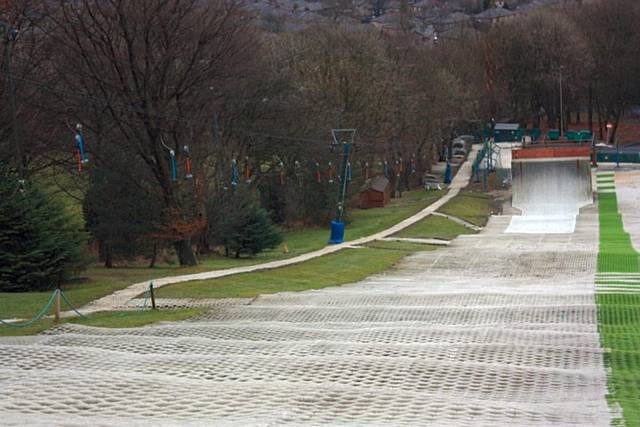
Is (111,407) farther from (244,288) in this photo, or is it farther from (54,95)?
(54,95)

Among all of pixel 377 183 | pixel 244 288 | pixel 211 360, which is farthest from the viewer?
pixel 377 183

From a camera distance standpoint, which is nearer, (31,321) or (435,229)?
(31,321)

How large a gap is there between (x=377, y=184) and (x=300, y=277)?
136 ft

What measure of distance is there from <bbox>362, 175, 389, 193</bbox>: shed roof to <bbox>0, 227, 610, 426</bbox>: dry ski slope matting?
47017 millimetres

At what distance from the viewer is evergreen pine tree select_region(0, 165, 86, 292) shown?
29.2m

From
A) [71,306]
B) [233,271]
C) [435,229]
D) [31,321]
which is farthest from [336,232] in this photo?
[31,321]

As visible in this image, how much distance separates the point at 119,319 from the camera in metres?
22.0

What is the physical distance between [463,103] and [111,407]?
78.0 m

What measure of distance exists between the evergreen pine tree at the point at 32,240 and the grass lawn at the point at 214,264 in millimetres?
849

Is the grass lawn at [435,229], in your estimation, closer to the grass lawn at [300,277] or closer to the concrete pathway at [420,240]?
the concrete pathway at [420,240]

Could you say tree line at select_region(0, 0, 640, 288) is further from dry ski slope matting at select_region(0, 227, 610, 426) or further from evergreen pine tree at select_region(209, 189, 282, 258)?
dry ski slope matting at select_region(0, 227, 610, 426)

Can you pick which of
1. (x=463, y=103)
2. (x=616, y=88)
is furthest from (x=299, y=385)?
(x=616, y=88)

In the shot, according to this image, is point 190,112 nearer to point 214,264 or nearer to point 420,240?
point 214,264

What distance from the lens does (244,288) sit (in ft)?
95.8
